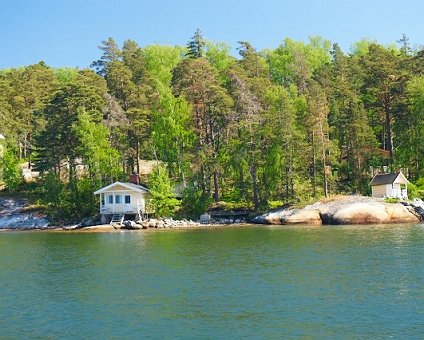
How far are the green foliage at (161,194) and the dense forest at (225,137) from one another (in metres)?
0.15

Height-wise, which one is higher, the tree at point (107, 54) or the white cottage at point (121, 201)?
the tree at point (107, 54)

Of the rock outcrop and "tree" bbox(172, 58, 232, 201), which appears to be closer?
the rock outcrop

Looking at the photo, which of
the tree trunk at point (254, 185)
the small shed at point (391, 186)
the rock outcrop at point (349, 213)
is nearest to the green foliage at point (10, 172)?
the tree trunk at point (254, 185)

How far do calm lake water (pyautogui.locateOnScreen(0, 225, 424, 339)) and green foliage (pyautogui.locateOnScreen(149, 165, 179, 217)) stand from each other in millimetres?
18593

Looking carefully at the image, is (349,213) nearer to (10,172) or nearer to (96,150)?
(96,150)

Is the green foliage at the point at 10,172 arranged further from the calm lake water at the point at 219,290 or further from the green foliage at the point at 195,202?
the calm lake water at the point at 219,290

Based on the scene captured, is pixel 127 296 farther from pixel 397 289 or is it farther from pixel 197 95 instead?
pixel 197 95

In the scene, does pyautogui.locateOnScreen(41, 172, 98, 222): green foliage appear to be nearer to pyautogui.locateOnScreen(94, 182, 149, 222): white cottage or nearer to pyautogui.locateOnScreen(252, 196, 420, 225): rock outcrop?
pyautogui.locateOnScreen(94, 182, 149, 222): white cottage

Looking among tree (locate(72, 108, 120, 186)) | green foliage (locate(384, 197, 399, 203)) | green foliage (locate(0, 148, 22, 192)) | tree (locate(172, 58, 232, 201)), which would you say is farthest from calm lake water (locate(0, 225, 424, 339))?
green foliage (locate(0, 148, 22, 192))

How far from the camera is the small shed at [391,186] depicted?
48938 mm

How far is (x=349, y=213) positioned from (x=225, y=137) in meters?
16.1

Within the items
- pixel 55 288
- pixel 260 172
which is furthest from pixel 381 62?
pixel 55 288

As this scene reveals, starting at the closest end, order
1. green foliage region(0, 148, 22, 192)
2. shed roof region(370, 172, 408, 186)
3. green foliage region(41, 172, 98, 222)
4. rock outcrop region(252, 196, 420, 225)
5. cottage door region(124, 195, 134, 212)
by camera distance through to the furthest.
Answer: rock outcrop region(252, 196, 420, 225) < shed roof region(370, 172, 408, 186) < cottage door region(124, 195, 134, 212) < green foliage region(41, 172, 98, 222) < green foliage region(0, 148, 22, 192)

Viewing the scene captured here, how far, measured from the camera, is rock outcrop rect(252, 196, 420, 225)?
44.9 m
